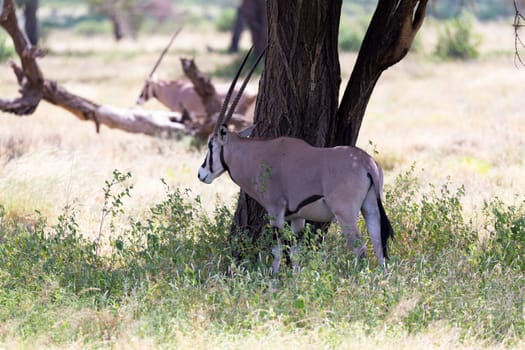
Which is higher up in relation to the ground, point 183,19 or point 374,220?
point 374,220

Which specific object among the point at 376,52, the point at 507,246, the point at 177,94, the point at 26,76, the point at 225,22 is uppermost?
the point at 376,52

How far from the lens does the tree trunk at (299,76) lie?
21.3 feet

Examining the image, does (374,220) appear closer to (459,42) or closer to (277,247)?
(277,247)

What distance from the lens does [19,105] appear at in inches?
472

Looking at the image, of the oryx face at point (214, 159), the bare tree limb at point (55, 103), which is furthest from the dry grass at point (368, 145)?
the oryx face at point (214, 159)

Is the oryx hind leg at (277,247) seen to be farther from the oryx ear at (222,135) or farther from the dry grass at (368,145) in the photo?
the dry grass at (368,145)

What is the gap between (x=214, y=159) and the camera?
251 inches

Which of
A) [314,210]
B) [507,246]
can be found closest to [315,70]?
[314,210]

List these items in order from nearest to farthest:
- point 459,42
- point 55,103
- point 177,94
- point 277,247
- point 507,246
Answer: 1. point 277,247
2. point 507,246
3. point 55,103
4. point 177,94
5. point 459,42

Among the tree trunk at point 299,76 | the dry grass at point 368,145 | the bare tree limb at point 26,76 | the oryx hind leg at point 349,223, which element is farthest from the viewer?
the bare tree limb at point 26,76

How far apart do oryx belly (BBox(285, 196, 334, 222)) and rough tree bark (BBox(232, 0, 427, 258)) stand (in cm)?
68

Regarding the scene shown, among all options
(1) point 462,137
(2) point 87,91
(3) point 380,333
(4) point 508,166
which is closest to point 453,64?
(2) point 87,91

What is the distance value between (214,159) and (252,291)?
4.48 feet

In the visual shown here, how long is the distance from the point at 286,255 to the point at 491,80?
54.1 feet
